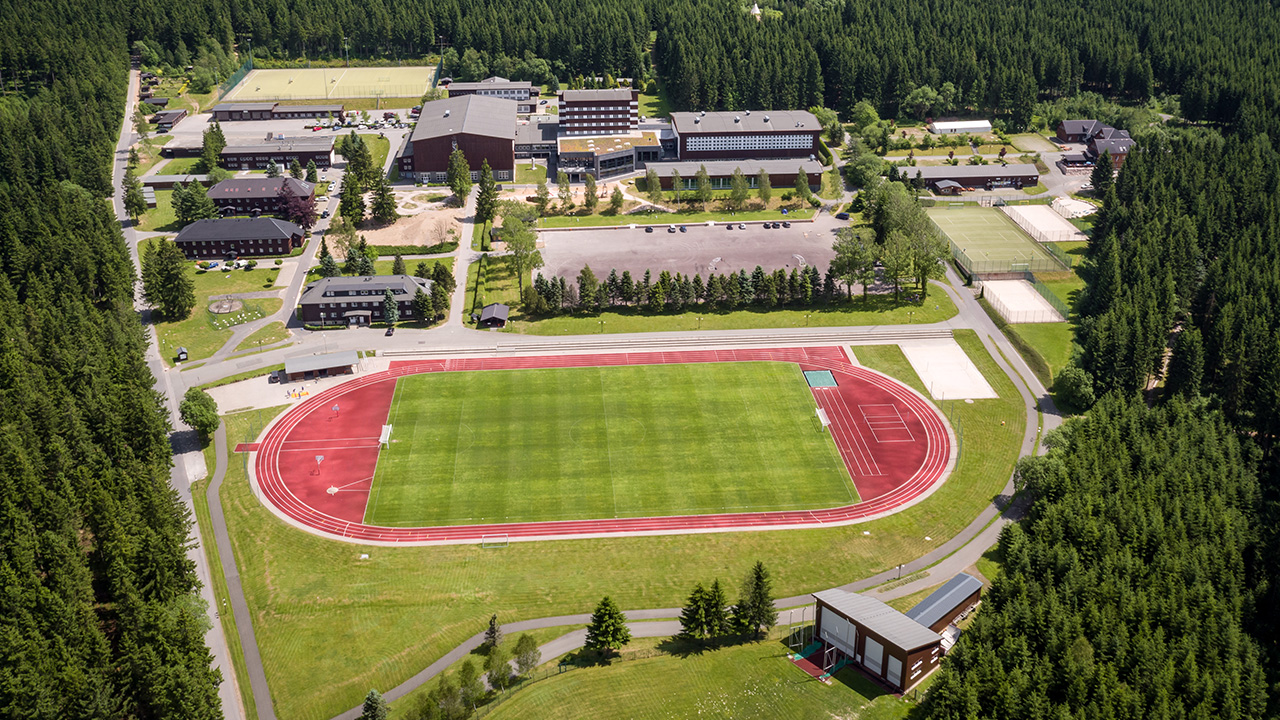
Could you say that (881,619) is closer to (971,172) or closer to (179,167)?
(971,172)

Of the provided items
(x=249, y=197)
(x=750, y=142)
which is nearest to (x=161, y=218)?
(x=249, y=197)

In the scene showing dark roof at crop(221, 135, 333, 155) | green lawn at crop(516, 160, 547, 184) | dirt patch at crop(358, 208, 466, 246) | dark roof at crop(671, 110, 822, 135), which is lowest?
dirt patch at crop(358, 208, 466, 246)

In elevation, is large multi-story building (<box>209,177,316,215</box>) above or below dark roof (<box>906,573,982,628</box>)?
above

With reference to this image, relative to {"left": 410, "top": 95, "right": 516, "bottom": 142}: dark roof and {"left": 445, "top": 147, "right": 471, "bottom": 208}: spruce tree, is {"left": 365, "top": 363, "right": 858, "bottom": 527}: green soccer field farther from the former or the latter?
{"left": 410, "top": 95, "right": 516, "bottom": 142}: dark roof

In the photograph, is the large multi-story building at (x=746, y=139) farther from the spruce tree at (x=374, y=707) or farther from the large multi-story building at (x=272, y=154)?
the spruce tree at (x=374, y=707)

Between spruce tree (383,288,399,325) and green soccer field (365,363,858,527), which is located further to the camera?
spruce tree (383,288,399,325)

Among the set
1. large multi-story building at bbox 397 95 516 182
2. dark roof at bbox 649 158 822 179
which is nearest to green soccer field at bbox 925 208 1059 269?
dark roof at bbox 649 158 822 179
